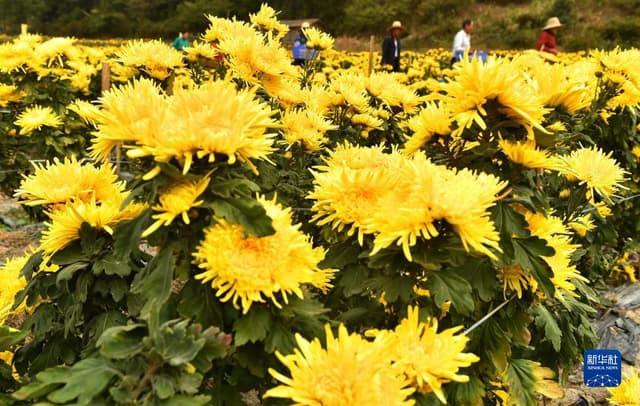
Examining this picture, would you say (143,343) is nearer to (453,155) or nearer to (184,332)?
(184,332)

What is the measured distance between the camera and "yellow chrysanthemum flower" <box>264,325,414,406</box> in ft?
2.95

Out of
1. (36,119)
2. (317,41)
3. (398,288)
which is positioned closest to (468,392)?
(398,288)

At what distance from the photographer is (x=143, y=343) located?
94cm

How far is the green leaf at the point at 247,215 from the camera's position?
3.40 feet

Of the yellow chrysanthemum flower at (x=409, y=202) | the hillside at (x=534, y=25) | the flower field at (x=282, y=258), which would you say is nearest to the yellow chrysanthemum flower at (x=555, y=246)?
the flower field at (x=282, y=258)

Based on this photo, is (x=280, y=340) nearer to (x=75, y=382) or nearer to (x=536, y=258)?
(x=75, y=382)

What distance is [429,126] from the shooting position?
1722 mm

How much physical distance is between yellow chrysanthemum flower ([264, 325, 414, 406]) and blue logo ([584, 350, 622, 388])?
1.83 m

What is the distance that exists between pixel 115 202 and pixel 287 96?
119 centimetres

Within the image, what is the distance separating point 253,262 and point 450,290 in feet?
1.57

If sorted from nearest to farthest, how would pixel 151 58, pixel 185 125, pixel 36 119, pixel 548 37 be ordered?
pixel 185 125 → pixel 151 58 → pixel 36 119 → pixel 548 37

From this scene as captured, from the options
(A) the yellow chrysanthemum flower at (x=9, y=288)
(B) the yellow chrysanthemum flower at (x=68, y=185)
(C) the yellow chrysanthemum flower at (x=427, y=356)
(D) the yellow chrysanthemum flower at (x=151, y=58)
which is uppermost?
(D) the yellow chrysanthemum flower at (x=151, y=58)

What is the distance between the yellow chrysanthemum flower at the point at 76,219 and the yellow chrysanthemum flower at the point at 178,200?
0.34m

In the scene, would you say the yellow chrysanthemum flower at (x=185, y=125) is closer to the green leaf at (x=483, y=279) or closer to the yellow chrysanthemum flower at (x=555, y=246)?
the green leaf at (x=483, y=279)
